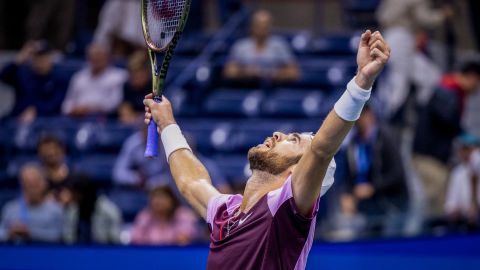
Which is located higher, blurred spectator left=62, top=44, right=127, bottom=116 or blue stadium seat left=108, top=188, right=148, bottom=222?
blurred spectator left=62, top=44, right=127, bottom=116

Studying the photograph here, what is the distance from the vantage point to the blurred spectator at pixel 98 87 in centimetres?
1103

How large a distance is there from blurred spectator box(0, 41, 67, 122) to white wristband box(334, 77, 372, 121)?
24.3 feet

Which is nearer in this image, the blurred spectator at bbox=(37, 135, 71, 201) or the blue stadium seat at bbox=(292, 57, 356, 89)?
the blurred spectator at bbox=(37, 135, 71, 201)

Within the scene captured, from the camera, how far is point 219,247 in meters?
4.81

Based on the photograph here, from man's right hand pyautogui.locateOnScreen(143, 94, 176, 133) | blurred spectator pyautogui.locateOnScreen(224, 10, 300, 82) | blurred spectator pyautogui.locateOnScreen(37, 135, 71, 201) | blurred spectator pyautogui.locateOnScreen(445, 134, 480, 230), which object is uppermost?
blurred spectator pyautogui.locateOnScreen(224, 10, 300, 82)

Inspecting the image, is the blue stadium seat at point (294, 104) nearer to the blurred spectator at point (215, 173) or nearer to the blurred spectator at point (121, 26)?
the blurred spectator at point (215, 173)

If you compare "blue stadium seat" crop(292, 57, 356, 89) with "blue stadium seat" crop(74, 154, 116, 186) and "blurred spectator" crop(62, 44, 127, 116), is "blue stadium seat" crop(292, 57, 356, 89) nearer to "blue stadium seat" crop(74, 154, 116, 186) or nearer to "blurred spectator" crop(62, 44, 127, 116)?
"blurred spectator" crop(62, 44, 127, 116)

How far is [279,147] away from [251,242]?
411 millimetres

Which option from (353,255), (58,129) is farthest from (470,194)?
(58,129)

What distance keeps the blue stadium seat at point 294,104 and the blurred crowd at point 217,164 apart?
0.20m

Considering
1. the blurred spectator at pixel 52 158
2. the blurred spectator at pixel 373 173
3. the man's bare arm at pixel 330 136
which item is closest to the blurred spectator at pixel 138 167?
the blurred spectator at pixel 52 158

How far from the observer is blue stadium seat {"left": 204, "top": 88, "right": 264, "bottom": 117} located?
1065 centimetres

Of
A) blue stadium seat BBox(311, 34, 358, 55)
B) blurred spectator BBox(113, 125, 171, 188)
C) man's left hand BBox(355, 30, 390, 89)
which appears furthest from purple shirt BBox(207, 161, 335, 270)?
blue stadium seat BBox(311, 34, 358, 55)

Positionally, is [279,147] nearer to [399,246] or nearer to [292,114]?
[399,246]
